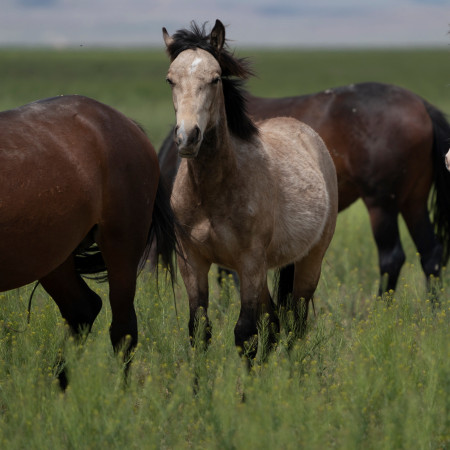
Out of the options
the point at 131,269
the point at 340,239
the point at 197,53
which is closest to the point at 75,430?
the point at 131,269

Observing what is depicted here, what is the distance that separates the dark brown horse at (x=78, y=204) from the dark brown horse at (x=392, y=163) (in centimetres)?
323

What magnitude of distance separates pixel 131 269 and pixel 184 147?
1076mm

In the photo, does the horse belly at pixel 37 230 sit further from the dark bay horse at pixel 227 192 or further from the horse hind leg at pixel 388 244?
the horse hind leg at pixel 388 244

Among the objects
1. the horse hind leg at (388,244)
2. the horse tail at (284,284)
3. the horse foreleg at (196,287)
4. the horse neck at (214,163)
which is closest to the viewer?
the horse neck at (214,163)

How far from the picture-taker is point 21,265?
3885mm

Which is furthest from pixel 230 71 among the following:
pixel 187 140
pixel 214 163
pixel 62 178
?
pixel 62 178

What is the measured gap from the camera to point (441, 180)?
24.8 ft

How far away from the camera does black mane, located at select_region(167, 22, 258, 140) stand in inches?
171

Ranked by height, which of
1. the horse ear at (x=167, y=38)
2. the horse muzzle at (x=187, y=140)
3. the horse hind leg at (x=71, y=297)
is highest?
the horse ear at (x=167, y=38)

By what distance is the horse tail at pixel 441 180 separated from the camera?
24.7ft

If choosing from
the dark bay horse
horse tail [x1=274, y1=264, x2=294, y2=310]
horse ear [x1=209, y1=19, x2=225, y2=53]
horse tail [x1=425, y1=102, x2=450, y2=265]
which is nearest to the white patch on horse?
the dark bay horse

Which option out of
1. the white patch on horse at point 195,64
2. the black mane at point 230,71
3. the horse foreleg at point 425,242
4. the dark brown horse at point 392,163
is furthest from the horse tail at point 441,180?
the white patch on horse at point 195,64

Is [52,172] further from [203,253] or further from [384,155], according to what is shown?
[384,155]

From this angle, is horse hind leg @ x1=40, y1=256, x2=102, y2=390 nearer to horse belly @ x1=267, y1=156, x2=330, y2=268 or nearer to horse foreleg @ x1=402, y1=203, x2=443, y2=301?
horse belly @ x1=267, y1=156, x2=330, y2=268
